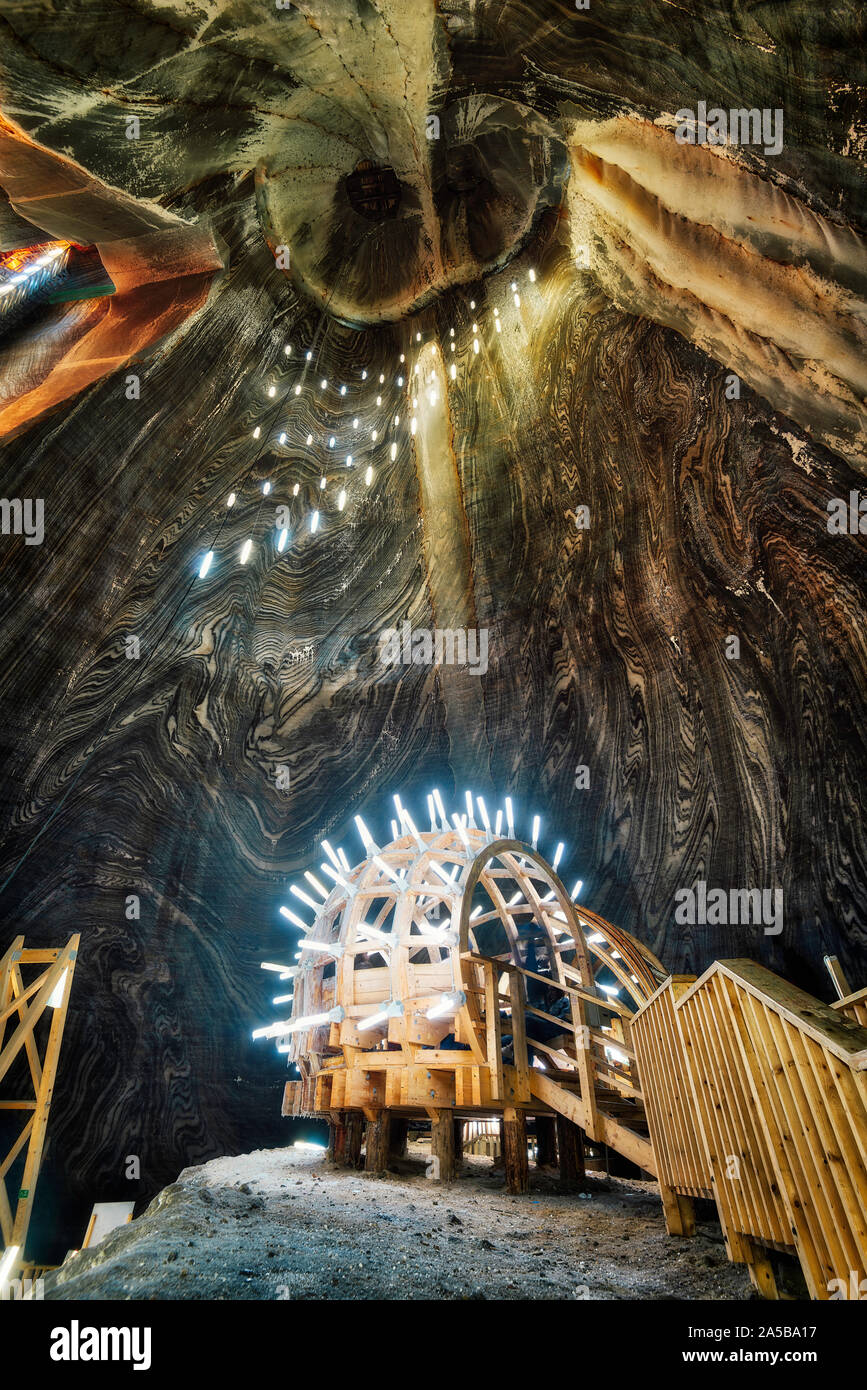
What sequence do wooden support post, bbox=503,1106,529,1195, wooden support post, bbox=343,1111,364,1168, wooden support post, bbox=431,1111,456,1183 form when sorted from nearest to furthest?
1. wooden support post, bbox=503,1106,529,1195
2. wooden support post, bbox=431,1111,456,1183
3. wooden support post, bbox=343,1111,364,1168

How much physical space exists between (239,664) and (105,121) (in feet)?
28.6

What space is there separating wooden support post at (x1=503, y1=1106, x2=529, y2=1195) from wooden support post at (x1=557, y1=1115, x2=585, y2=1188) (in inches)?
25.4

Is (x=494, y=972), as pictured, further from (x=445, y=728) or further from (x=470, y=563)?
(x=470, y=563)

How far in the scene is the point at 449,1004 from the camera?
6.67m

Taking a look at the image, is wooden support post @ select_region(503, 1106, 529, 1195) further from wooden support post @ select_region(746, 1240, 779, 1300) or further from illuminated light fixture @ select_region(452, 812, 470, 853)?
wooden support post @ select_region(746, 1240, 779, 1300)

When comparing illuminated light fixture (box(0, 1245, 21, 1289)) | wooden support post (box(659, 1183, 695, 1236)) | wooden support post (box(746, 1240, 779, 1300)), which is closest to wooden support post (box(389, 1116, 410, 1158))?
illuminated light fixture (box(0, 1245, 21, 1289))

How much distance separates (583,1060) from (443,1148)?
1925 millimetres

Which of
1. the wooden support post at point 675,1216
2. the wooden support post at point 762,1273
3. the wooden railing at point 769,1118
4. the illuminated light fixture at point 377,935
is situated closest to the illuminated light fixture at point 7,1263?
the illuminated light fixture at point 377,935

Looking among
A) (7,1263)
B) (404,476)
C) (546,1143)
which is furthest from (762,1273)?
(404,476)

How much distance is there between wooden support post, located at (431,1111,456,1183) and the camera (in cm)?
695

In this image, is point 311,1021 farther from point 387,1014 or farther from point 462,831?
point 462,831

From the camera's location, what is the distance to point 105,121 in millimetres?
7273

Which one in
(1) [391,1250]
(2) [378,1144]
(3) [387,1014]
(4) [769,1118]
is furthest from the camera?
(2) [378,1144]

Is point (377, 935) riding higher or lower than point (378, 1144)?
higher
